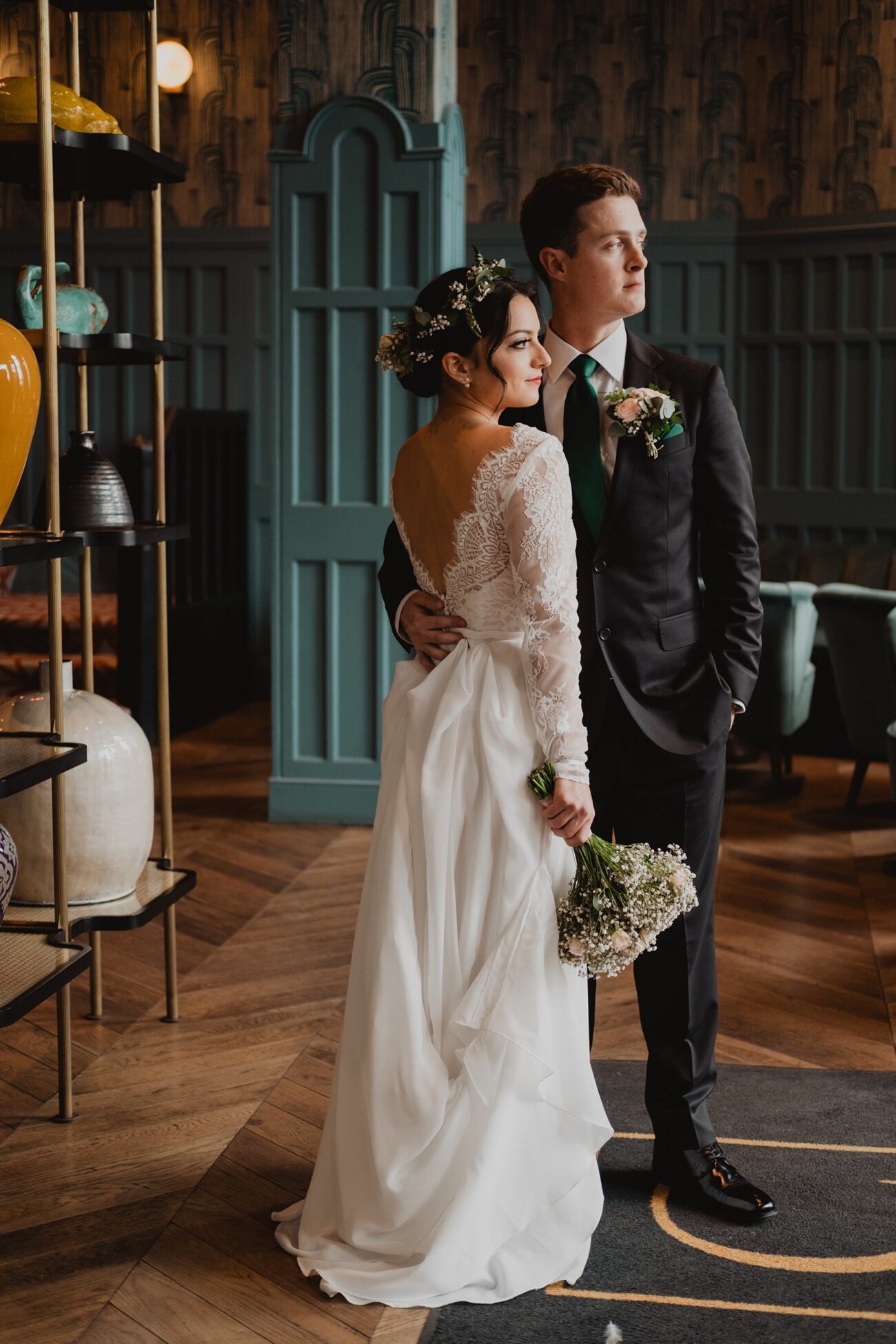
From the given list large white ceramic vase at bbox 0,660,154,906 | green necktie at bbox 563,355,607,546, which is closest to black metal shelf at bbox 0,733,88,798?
large white ceramic vase at bbox 0,660,154,906

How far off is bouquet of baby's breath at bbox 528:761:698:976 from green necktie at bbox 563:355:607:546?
1.60 ft

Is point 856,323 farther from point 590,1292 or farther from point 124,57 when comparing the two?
point 590,1292

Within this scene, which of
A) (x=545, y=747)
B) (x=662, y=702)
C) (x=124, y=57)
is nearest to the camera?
(x=545, y=747)

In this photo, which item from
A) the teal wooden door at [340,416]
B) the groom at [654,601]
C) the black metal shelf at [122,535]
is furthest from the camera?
the teal wooden door at [340,416]

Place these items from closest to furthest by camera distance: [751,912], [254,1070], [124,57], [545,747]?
[545,747]
[254,1070]
[751,912]
[124,57]

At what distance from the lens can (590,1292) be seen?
7.29 ft

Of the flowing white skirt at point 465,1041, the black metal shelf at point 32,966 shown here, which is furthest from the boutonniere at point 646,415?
the black metal shelf at point 32,966

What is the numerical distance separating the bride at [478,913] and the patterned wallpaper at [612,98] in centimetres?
670

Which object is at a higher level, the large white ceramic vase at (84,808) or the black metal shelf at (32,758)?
the black metal shelf at (32,758)

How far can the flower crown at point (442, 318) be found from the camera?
85.8 inches

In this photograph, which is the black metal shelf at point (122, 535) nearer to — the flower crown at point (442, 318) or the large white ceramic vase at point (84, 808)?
the large white ceramic vase at point (84, 808)

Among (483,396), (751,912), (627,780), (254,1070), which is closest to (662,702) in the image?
(627,780)

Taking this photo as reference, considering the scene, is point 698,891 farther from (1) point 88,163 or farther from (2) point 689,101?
(2) point 689,101

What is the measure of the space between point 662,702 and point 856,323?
21.0ft
